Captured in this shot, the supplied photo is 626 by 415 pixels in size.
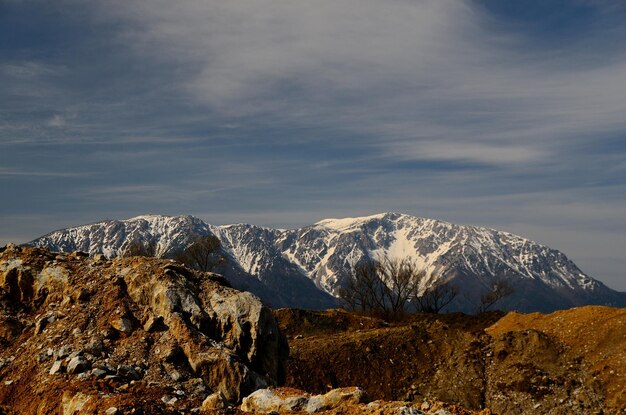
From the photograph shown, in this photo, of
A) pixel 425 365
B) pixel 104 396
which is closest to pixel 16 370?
pixel 104 396

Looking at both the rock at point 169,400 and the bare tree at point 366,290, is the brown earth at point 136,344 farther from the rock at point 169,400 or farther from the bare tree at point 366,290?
the bare tree at point 366,290

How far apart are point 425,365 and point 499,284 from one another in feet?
225

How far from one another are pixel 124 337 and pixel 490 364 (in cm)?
4096

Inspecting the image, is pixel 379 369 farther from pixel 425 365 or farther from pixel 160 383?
pixel 160 383

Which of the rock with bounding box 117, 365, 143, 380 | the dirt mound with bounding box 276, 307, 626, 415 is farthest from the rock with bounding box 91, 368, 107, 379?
the dirt mound with bounding box 276, 307, 626, 415

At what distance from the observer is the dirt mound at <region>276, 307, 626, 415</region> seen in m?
43.8

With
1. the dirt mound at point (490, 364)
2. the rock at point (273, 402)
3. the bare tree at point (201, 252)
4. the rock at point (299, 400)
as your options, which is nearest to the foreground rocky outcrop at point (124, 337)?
the rock at point (273, 402)

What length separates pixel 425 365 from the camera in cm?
5259

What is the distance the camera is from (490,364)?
167 feet

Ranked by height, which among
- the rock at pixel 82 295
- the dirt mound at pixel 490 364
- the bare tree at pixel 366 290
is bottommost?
the dirt mound at pixel 490 364

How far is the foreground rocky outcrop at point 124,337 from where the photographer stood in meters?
17.1

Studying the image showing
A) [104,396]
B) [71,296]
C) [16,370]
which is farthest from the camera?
[71,296]

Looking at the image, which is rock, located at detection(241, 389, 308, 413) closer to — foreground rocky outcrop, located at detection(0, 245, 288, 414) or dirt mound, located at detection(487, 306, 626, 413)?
foreground rocky outcrop, located at detection(0, 245, 288, 414)

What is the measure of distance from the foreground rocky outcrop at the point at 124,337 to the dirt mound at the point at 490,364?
85.8 feet
